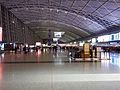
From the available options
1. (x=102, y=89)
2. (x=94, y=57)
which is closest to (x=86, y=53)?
(x=94, y=57)

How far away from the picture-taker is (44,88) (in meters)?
8.97

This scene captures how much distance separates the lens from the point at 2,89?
8.66 meters

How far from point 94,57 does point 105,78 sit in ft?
61.6

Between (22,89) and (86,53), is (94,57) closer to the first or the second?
(86,53)

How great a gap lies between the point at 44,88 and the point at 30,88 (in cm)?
47

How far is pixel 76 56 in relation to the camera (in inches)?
1230

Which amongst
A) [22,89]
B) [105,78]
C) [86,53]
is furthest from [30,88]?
[86,53]

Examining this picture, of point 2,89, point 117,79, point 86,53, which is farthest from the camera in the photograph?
point 86,53

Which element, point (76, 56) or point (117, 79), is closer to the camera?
point (117, 79)

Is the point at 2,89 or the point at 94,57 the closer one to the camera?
the point at 2,89

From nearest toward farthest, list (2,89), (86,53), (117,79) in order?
(2,89), (117,79), (86,53)

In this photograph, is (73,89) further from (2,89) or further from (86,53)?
(86,53)

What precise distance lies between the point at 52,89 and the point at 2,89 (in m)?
1.63

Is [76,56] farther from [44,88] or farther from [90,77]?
[44,88]
